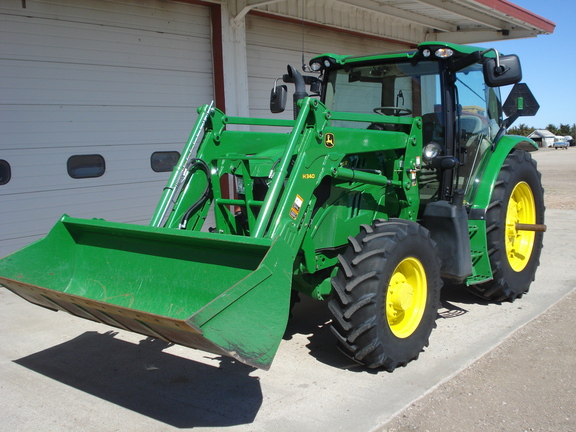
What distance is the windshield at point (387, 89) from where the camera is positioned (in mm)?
5141

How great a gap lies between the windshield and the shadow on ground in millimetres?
2509

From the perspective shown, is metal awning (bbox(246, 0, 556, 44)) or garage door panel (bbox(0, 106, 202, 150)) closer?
garage door panel (bbox(0, 106, 202, 150))

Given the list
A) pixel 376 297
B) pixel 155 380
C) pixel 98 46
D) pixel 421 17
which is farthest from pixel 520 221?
pixel 421 17

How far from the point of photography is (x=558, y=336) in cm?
490

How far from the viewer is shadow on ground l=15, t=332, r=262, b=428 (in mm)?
3735

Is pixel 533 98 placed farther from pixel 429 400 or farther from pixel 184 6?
pixel 184 6

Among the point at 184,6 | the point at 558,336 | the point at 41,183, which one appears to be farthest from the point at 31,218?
the point at 558,336

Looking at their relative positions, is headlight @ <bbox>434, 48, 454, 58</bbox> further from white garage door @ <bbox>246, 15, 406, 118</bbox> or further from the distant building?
the distant building

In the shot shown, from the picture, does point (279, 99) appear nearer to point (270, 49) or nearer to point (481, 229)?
point (481, 229)

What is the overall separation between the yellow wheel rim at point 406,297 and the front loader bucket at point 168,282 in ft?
3.62

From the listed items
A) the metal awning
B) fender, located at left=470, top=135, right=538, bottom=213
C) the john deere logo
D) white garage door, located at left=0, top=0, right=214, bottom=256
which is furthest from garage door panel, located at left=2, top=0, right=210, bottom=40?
fender, located at left=470, top=135, right=538, bottom=213

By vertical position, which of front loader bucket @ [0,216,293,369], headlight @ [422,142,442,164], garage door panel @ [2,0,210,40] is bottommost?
front loader bucket @ [0,216,293,369]

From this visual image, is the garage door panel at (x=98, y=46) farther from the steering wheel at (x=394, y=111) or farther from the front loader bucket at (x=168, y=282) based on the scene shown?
the steering wheel at (x=394, y=111)

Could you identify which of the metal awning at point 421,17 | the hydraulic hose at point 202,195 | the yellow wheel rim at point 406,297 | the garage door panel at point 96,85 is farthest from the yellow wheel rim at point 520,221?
the garage door panel at point 96,85
